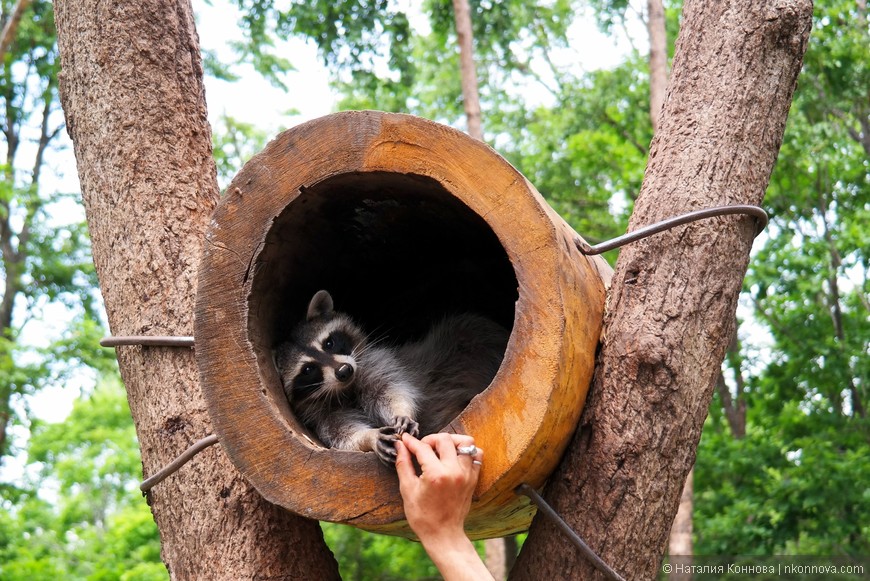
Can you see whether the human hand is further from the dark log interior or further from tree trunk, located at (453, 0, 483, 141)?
tree trunk, located at (453, 0, 483, 141)

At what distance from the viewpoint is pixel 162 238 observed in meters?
2.46

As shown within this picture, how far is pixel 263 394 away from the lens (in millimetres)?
2053

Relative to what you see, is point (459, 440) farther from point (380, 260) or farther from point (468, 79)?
A: point (468, 79)

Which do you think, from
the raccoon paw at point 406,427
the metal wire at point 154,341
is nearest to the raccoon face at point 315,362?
the metal wire at point 154,341

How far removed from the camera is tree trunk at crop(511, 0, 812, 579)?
1.96 metres

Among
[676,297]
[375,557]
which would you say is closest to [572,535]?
[676,297]

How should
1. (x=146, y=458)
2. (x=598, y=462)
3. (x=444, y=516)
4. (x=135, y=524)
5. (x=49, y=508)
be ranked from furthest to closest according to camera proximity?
1. (x=49, y=508)
2. (x=135, y=524)
3. (x=146, y=458)
4. (x=598, y=462)
5. (x=444, y=516)

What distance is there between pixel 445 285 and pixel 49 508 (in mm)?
11823

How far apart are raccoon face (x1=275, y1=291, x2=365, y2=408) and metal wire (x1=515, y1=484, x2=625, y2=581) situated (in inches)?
33.8

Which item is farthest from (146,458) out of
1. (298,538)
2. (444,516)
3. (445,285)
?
(445,285)

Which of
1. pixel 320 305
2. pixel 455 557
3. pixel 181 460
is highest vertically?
pixel 320 305

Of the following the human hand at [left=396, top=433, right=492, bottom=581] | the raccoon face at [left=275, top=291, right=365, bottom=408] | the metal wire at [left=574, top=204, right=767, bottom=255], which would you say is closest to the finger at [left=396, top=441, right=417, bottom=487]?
the human hand at [left=396, top=433, right=492, bottom=581]

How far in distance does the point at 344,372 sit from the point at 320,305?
257 millimetres

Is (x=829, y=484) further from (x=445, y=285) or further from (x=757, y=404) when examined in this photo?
(x=445, y=285)
